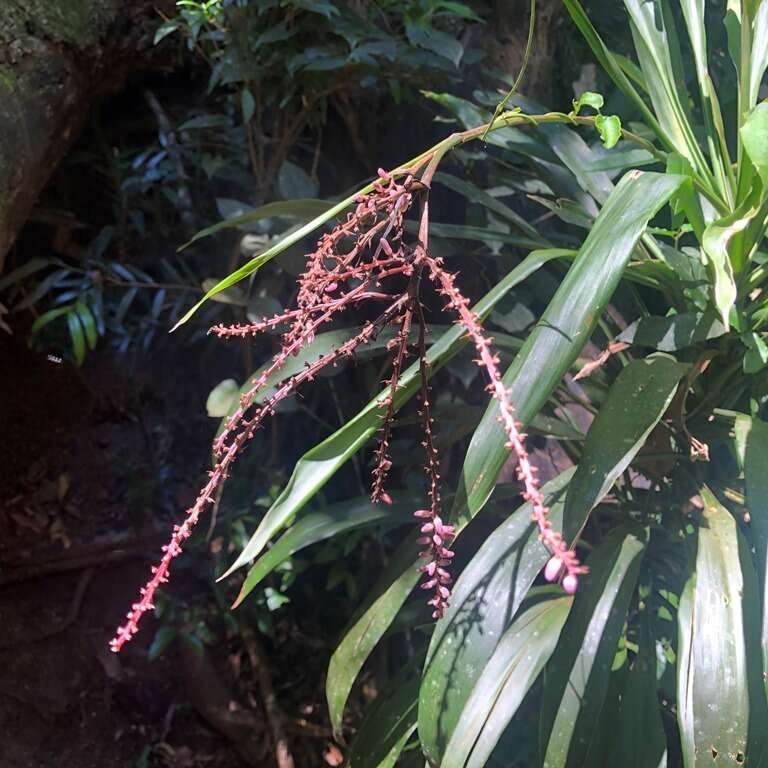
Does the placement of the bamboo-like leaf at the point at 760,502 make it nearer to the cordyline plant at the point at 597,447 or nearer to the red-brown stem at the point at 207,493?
the cordyline plant at the point at 597,447

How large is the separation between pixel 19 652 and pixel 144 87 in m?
1.30

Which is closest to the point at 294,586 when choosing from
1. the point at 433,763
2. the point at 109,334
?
the point at 109,334

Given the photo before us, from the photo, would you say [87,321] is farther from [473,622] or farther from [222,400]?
[473,622]

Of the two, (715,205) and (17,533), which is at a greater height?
(715,205)

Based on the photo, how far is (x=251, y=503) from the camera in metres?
1.49

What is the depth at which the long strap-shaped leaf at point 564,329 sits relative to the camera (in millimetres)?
646

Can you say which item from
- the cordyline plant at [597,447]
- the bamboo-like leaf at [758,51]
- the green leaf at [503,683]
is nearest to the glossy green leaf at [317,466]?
the cordyline plant at [597,447]

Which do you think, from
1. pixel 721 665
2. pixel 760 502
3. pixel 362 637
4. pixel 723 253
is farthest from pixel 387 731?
pixel 723 253

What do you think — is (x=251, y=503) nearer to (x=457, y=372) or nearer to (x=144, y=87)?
(x=457, y=372)

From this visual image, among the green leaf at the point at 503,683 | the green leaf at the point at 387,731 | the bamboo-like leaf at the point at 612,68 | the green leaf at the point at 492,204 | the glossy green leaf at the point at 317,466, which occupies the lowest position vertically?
the green leaf at the point at 387,731

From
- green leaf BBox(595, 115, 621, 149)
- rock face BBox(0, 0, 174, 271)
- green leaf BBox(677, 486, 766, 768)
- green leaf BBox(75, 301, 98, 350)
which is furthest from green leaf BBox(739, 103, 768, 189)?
green leaf BBox(75, 301, 98, 350)

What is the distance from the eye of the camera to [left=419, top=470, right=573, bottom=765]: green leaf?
0.78 metres

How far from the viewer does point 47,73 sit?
124 centimetres

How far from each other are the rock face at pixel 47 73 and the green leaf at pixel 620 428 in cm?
96
